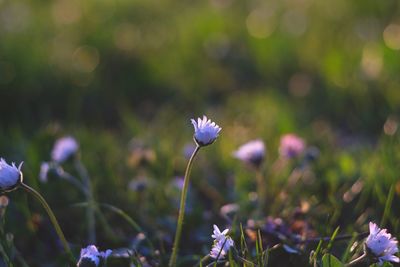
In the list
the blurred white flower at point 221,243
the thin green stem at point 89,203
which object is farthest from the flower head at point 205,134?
the thin green stem at point 89,203

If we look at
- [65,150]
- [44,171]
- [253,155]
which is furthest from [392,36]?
[44,171]

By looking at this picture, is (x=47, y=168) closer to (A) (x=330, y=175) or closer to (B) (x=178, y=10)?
(A) (x=330, y=175)

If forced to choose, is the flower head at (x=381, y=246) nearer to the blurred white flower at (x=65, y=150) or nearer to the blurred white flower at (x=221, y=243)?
the blurred white flower at (x=221, y=243)

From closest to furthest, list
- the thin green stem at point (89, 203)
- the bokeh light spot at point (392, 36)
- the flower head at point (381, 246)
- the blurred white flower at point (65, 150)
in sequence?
the flower head at point (381, 246) < the thin green stem at point (89, 203) < the blurred white flower at point (65, 150) < the bokeh light spot at point (392, 36)

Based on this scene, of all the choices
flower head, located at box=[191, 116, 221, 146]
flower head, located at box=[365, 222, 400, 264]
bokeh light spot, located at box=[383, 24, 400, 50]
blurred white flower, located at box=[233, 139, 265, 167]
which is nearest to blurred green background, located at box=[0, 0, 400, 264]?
bokeh light spot, located at box=[383, 24, 400, 50]

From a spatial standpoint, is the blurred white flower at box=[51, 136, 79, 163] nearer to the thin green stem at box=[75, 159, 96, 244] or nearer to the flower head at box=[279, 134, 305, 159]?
the thin green stem at box=[75, 159, 96, 244]

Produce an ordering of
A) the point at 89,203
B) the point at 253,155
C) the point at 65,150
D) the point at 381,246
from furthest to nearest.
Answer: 1. the point at 65,150
2. the point at 253,155
3. the point at 89,203
4. the point at 381,246

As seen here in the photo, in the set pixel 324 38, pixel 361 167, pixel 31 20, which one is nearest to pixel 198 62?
pixel 324 38

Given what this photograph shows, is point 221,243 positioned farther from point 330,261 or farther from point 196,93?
point 196,93
